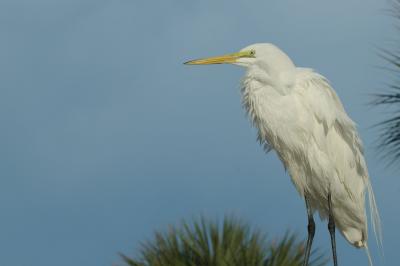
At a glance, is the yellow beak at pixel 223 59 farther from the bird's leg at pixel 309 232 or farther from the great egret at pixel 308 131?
the bird's leg at pixel 309 232

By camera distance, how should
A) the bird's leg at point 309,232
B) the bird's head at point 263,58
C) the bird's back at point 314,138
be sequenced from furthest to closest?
1. the bird's leg at point 309,232
2. the bird's back at point 314,138
3. the bird's head at point 263,58

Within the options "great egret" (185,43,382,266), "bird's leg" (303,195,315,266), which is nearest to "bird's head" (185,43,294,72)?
"great egret" (185,43,382,266)

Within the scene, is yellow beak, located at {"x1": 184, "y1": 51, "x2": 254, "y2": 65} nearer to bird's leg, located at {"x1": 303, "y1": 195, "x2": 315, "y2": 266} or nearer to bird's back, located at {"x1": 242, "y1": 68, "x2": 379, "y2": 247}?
bird's back, located at {"x1": 242, "y1": 68, "x2": 379, "y2": 247}

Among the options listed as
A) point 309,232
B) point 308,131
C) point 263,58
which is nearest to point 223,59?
point 263,58

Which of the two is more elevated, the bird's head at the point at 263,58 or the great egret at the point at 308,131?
the bird's head at the point at 263,58

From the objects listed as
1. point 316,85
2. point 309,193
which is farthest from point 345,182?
point 316,85

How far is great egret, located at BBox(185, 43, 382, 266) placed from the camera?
10.4 metres

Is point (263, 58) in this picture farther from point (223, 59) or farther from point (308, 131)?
point (308, 131)

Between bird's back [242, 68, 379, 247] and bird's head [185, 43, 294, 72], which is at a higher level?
bird's head [185, 43, 294, 72]

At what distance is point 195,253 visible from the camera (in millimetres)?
10969

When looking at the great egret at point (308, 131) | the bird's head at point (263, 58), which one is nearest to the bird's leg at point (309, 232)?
the great egret at point (308, 131)

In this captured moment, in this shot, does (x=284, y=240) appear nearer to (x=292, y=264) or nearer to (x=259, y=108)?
(x=292, y=264)

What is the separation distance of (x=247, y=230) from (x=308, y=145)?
111 cm

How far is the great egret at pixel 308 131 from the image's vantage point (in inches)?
408
